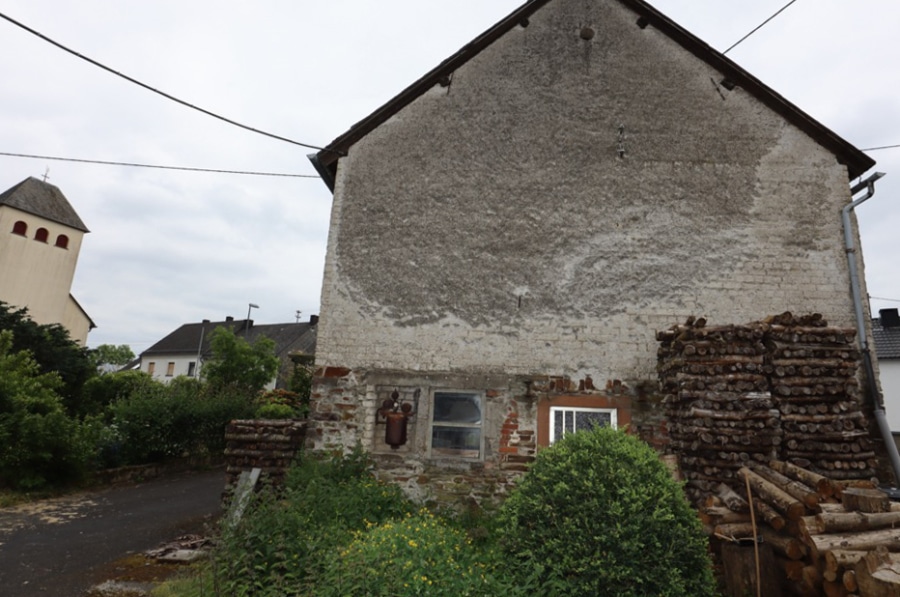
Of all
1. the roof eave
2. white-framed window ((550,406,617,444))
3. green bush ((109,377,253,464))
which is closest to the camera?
white-framed window ((550,406,617,444))

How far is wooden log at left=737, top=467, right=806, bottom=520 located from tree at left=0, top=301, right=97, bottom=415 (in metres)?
17.3

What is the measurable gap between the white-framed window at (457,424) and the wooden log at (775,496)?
3.52 metres

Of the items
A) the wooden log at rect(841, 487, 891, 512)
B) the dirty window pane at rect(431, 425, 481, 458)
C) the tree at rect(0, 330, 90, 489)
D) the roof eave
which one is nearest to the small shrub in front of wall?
the dirty window pane at rect(431, 425, 481, 458)

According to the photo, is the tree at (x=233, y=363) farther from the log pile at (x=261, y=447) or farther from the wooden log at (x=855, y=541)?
the wooden log at (x=855, y=541)

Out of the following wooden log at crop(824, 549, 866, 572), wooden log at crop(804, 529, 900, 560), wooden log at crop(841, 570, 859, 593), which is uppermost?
wooden log at crop(804, 529, 900, 560)

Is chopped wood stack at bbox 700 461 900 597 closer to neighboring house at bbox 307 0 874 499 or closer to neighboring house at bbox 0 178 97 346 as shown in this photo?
neighboring house at bbox 307 0 874 499

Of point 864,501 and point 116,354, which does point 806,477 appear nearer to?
point 864,501

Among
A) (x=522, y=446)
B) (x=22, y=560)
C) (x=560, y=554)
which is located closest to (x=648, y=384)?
(x=522, y=446)

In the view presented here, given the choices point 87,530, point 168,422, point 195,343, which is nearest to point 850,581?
point 87,530

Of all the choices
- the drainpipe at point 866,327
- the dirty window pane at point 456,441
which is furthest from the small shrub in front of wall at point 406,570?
the drainpipe at point 866,327

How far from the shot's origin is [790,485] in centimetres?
508

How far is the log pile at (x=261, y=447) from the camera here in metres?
7.57

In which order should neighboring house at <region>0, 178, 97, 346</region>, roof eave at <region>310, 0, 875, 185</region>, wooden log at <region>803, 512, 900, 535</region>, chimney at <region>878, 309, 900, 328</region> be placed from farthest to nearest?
neighboring house at <region>0, 178, 97, 346</region> → chimney at <region>878, 309, 900, 328</region> → roof eave at <region>310, 0, 875, 185</region> → wooden log at <region>803, 512, 900, 535</region>

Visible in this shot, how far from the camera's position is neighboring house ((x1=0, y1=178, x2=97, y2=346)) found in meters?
27.0
